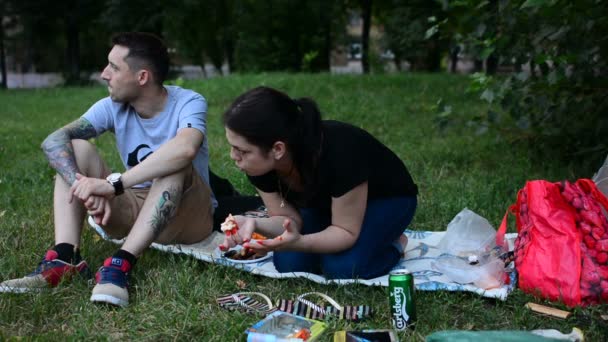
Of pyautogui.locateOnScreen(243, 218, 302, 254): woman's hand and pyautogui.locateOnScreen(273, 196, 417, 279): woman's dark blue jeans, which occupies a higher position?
pyautogui.locateOnScreen(243, 218, 302, 254): woman's hand

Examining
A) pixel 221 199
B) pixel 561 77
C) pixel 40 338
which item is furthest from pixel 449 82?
pixel 40 338

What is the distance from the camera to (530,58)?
4949mm

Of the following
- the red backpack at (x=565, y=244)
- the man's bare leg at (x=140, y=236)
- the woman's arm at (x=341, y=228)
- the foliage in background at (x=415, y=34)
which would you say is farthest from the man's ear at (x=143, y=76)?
the foliage in background at (x=415, y=34)

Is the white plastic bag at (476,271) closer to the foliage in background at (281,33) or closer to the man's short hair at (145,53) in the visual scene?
the man's short hair at (145,53)

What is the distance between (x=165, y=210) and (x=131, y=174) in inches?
9.4

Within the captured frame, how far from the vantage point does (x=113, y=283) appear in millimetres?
3059

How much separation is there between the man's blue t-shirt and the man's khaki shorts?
128 millimetres

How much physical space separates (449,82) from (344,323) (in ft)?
34.3

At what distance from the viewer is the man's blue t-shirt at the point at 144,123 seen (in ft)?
12.2

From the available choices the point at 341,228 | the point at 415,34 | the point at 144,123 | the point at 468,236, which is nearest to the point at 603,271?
the point at 468,236

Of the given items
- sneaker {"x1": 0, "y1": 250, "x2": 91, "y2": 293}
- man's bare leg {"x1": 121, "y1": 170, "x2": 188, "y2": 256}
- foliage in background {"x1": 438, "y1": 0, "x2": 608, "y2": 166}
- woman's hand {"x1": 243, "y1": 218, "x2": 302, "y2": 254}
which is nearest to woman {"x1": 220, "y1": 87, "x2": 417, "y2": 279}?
woman's hand {"x1": 243, "y1": 218, "x2": 302, "y2": 254}

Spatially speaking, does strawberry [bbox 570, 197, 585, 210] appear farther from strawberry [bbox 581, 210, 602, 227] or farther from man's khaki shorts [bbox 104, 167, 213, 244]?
man's khaki shorts [bbox 104, 167, 213, 244]

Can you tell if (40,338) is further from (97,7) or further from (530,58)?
(97,7)

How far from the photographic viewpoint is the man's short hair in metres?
3.61
